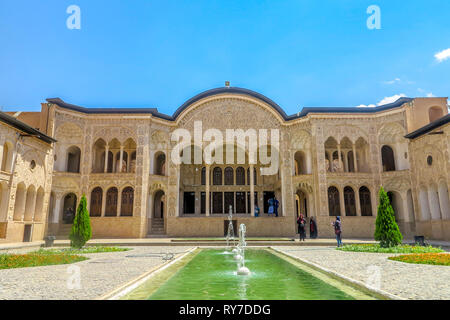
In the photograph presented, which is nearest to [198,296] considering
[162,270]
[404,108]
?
[162,270]

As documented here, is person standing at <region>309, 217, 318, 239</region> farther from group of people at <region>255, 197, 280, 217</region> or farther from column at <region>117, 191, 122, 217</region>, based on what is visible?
column at <region>117, 191, 122, 217</region>

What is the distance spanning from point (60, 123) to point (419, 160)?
2538cm

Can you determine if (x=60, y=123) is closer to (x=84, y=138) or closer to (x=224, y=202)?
(x=84, y=138)

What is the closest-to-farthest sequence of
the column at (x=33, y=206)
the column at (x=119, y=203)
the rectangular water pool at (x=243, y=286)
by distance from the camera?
the rectangular water pool at (x=243, y=286) → the column at (x=33, y=206) → the column at (x=119, y=203)

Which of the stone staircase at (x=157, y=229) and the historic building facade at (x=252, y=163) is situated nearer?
the historic building facade at (x=252, y=163)

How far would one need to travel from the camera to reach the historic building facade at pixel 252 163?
20781 millimetres

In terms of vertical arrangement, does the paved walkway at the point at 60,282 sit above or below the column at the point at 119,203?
below

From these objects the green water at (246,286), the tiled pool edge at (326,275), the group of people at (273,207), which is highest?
the group of people at (273,207)

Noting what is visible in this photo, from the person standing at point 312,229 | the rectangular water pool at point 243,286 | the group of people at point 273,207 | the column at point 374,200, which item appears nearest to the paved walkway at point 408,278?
the rectangular water pool at point 243,286

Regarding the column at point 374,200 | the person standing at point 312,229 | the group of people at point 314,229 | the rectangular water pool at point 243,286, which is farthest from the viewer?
the column at point 374,200

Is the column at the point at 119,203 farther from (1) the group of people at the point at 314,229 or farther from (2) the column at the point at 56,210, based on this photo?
(1) the group of people at the point at 314,229

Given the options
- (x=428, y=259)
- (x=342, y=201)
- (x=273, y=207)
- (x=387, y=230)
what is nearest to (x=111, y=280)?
(x=428, y=259)

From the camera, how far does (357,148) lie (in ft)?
80.0

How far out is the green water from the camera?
4781 mm
